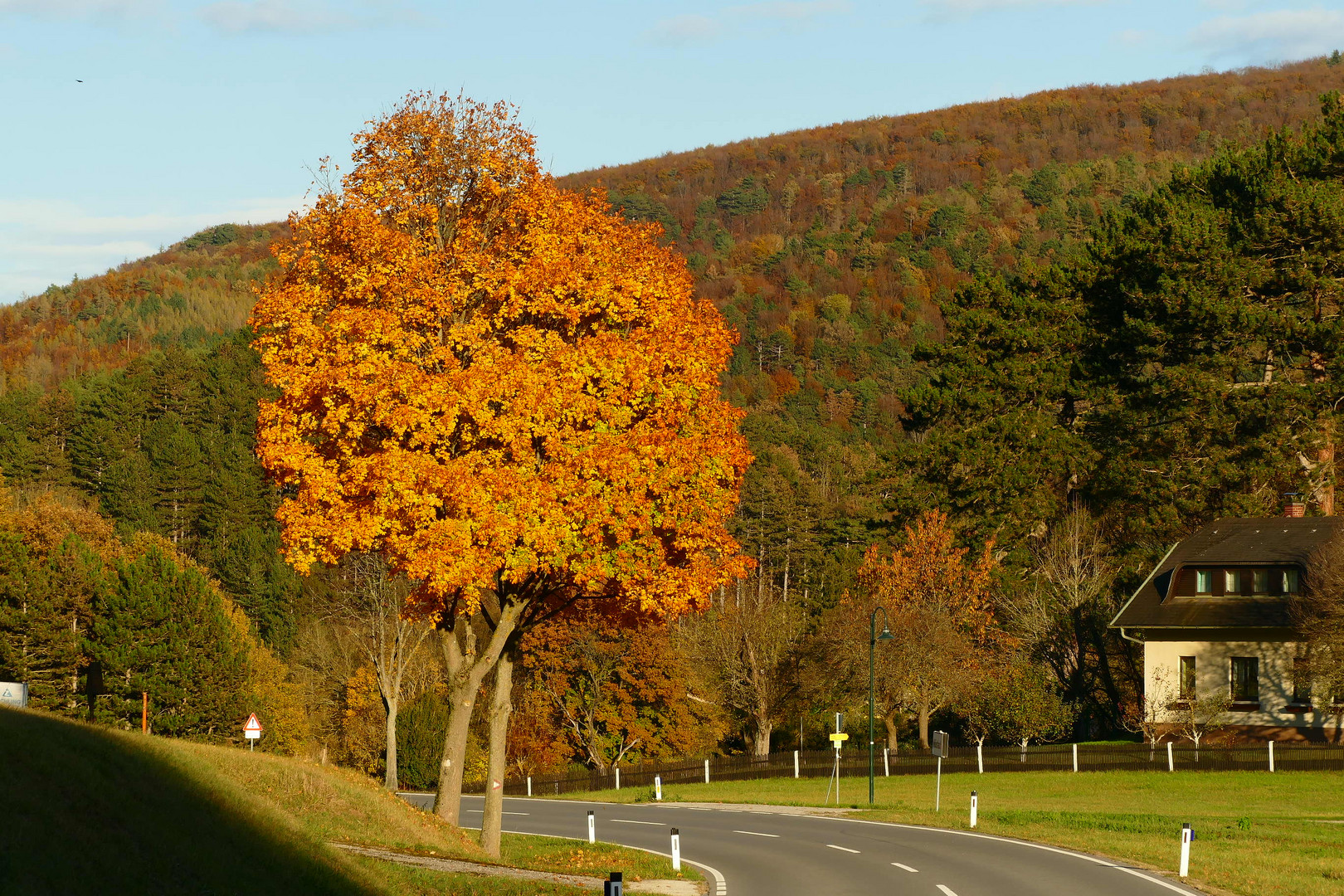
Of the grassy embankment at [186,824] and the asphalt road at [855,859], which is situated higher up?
the grassy embankment at [186,824]

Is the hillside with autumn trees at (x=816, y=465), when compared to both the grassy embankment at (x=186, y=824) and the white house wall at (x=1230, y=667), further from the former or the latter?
the white house wall at (x=1230, y=667)

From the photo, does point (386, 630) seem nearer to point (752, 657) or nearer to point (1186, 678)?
point (752, 657)

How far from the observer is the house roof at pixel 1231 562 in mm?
48156

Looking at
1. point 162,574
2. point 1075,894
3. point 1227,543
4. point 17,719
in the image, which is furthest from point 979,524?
point 17,719

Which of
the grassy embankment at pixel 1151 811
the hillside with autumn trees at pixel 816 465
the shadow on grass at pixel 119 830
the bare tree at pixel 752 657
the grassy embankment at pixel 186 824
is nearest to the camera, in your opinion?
the shadow on grass at pixel 119 830

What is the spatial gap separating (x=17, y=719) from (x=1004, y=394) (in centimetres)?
5238

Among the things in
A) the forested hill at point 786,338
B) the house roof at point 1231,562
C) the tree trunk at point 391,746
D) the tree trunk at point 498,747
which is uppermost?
the forested hill at point 786,338

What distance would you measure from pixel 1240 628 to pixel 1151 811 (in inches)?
514

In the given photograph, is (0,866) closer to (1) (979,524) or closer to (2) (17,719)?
(2) (17,719)

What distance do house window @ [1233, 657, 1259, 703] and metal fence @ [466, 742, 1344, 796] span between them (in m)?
2.06

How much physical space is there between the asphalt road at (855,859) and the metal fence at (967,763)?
39.8 feet

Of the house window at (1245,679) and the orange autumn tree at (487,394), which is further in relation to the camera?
the house window at (1245,679)

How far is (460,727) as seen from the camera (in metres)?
26.3

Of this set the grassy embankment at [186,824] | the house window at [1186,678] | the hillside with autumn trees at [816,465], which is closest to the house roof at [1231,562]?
the house window at [1186,678]
